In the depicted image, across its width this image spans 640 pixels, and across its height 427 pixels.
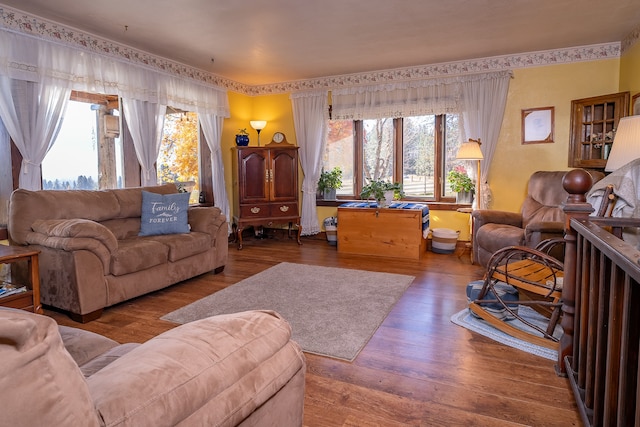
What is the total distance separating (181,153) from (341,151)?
2298 mm

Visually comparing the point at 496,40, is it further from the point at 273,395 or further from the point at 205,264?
the point at 273,395

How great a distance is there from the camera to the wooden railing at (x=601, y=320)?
113cm

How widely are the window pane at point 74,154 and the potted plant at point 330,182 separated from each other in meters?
3.02

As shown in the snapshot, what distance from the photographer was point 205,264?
4098mm

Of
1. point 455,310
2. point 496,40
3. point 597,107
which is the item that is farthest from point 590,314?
point 597,107

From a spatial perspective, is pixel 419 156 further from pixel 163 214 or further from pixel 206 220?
pixel 163 214

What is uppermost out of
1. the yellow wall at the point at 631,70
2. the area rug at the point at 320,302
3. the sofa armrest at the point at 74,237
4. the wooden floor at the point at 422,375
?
the yellow wall at the point at 631,70

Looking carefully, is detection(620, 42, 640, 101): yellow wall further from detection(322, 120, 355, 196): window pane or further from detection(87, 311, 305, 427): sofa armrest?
detection(87, 311, 305, 427): sofa armrest

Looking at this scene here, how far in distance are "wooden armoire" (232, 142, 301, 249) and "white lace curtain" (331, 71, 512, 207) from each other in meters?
1.09

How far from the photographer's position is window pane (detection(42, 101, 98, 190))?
3928mm

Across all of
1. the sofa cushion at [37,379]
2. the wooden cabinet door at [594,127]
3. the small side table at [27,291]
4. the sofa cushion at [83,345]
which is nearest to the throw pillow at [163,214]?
the small side table at [27,291]

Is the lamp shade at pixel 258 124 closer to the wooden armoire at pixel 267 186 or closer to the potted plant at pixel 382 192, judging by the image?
the wooden armoire at pixel 267 186

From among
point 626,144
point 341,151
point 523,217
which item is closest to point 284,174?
point 341,151

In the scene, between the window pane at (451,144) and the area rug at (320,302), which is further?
the window pane at (451,144)
